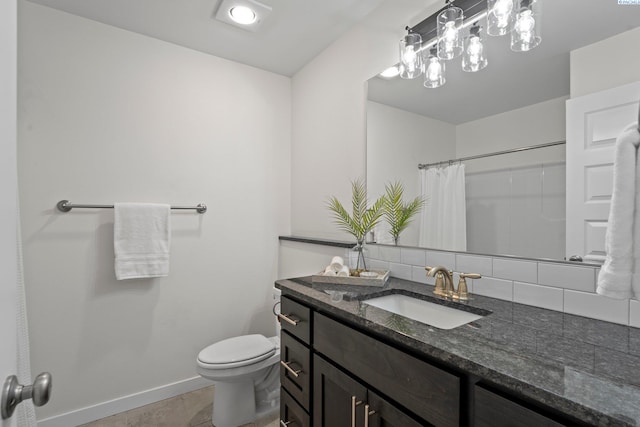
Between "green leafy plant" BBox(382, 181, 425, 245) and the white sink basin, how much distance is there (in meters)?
0.38

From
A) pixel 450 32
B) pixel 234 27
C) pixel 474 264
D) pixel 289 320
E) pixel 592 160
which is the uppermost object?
pixel 234 27

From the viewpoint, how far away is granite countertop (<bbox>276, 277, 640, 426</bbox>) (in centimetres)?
53

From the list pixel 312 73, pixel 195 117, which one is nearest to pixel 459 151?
pixel 312 73

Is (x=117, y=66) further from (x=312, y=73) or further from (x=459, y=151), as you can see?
(x=459, y=151)

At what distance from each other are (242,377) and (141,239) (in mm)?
1021

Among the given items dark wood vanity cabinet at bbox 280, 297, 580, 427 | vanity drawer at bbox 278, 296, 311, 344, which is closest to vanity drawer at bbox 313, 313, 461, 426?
dark wood vanity cabinet at bbox 280, 297, 580, 427

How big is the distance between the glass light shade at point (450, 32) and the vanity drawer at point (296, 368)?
1427 mm

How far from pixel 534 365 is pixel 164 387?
2156mm

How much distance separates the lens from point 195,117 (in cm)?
213

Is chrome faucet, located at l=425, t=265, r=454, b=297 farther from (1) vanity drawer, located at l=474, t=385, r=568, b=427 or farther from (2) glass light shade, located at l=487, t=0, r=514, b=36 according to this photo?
(2) glass light shade, located at l=487, t=0, r=514, b=36

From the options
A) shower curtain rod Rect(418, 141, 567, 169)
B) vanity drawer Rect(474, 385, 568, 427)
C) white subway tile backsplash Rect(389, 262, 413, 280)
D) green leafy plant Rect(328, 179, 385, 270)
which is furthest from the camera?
green leafy plant Rect(328, 179, 385, 270)

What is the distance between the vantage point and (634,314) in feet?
2.82

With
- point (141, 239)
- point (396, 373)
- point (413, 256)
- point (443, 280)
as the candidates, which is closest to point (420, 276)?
point (413, 256)

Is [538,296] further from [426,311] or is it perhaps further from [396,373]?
[396,373]
